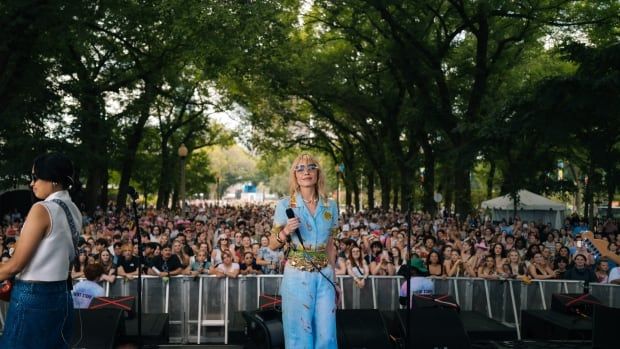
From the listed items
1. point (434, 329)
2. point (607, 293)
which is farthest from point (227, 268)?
point (607, 293)

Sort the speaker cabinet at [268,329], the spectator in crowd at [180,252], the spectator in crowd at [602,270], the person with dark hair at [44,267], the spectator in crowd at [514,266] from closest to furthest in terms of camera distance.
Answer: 1. the person with dark hair at [44,267]
2. the speaker cabinet at [268,329]
3. the spectator in crowd at [514,266]
4. the spectator in crowd at [602,270]
5. the spectator in crowd at [180,252]

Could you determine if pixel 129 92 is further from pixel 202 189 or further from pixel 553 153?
pixel 202 189

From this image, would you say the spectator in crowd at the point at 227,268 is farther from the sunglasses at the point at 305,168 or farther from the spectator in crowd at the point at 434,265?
the sunglasses at the point at 305,168

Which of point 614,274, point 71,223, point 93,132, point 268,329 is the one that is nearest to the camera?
point 71,223

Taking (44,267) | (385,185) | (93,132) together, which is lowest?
(44,267)

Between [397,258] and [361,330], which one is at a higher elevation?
[397,258]

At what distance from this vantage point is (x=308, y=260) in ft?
17.9

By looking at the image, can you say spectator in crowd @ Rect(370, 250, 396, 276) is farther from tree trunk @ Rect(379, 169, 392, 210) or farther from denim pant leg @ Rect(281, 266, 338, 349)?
tree trunk @ Rect(379, 169, 392, 210)

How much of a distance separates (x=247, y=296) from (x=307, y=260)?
6.14 m

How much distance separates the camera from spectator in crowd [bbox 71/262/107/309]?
10047mm

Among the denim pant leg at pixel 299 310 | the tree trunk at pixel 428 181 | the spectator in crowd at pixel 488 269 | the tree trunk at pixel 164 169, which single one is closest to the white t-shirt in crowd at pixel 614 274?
the spectator in crowd at pixel 488 269

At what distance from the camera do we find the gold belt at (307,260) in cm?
545

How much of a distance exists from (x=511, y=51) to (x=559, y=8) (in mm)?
7828

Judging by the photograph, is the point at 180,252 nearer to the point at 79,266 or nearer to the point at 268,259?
the point at 268,259
